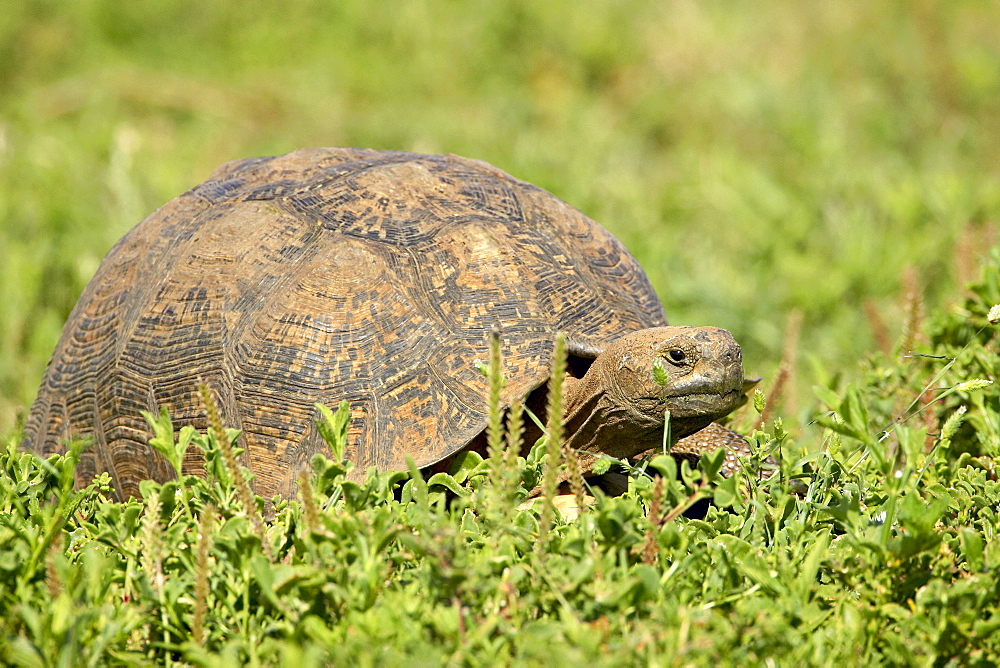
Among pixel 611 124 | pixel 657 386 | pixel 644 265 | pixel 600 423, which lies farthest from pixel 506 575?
pixel 611 124

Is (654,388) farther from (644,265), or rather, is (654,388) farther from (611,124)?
(611,124)

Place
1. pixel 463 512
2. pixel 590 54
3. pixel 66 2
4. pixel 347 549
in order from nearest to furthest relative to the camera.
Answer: pixel 347 549 → pixel 463 512 → pixel 590 54 → pixel 66 2

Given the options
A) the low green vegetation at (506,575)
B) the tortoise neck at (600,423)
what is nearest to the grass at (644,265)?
the low green vegetation at (506,575)

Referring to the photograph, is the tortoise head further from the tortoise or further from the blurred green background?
the blurred green background

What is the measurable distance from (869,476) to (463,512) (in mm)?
1102

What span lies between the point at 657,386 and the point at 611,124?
690 cm

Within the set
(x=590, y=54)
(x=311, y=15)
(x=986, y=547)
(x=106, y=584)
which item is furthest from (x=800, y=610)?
(x=311, y=15)

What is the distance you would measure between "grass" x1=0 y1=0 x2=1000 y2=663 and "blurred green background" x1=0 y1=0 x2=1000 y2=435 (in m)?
0.03

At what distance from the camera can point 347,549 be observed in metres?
2.16

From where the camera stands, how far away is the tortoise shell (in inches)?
119

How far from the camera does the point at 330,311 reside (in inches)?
122

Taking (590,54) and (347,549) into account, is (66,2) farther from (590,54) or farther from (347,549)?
(347,549)

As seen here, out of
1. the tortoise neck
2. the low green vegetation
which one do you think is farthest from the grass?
the tortoise neck

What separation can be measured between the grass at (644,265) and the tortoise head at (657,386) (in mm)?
290
